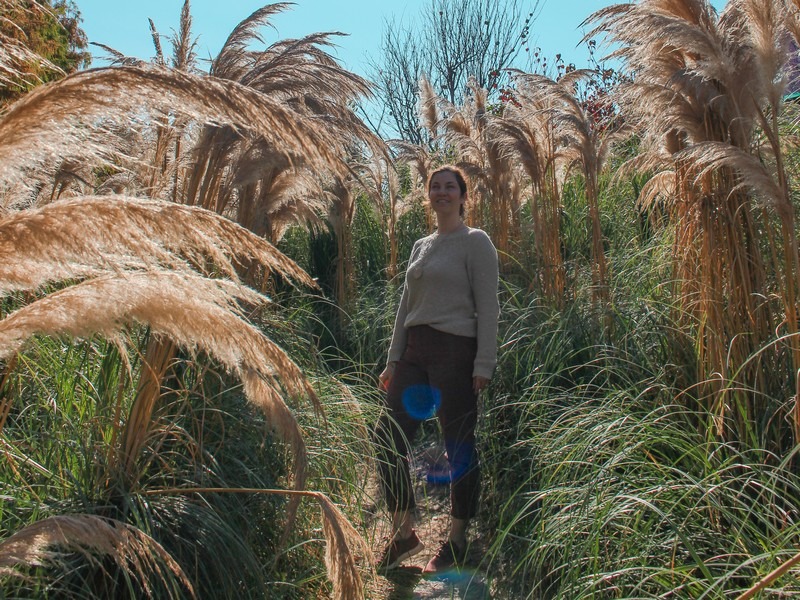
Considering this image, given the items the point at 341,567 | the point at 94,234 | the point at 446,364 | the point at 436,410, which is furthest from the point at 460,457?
the point at 94,234

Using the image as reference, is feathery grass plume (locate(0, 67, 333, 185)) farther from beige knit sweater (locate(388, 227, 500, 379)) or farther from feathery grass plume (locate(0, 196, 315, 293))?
beige knit sweater (locate(388, 227, 500, 379))

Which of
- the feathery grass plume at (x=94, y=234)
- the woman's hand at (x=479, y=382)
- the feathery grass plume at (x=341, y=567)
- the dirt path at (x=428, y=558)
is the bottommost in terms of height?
the dirt path at (x=428, y=558)

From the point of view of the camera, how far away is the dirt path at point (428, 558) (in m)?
4.33

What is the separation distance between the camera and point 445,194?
16.8 feet

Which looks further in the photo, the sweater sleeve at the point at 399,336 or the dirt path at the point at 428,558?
the sweater sleeve at the point at 399,336

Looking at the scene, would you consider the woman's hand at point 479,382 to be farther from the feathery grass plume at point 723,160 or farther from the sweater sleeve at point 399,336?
the feathery grass plume at point 723,160

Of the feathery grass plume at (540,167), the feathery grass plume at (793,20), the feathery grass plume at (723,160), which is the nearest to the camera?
the feathery grass plume at (723,160)

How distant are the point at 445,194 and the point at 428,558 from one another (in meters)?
2.13

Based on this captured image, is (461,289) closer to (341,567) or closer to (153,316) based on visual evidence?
(341,567)

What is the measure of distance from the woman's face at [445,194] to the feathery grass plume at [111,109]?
A: 305 cm

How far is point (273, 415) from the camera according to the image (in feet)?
7.55

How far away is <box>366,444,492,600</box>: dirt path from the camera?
4.33 m

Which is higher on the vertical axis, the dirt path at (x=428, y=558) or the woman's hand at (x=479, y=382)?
the woman's hand at (x=479, y=382)

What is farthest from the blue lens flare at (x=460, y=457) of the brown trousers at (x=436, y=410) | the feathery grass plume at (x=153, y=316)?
the feathery grass plume at (x=153, y=316)
